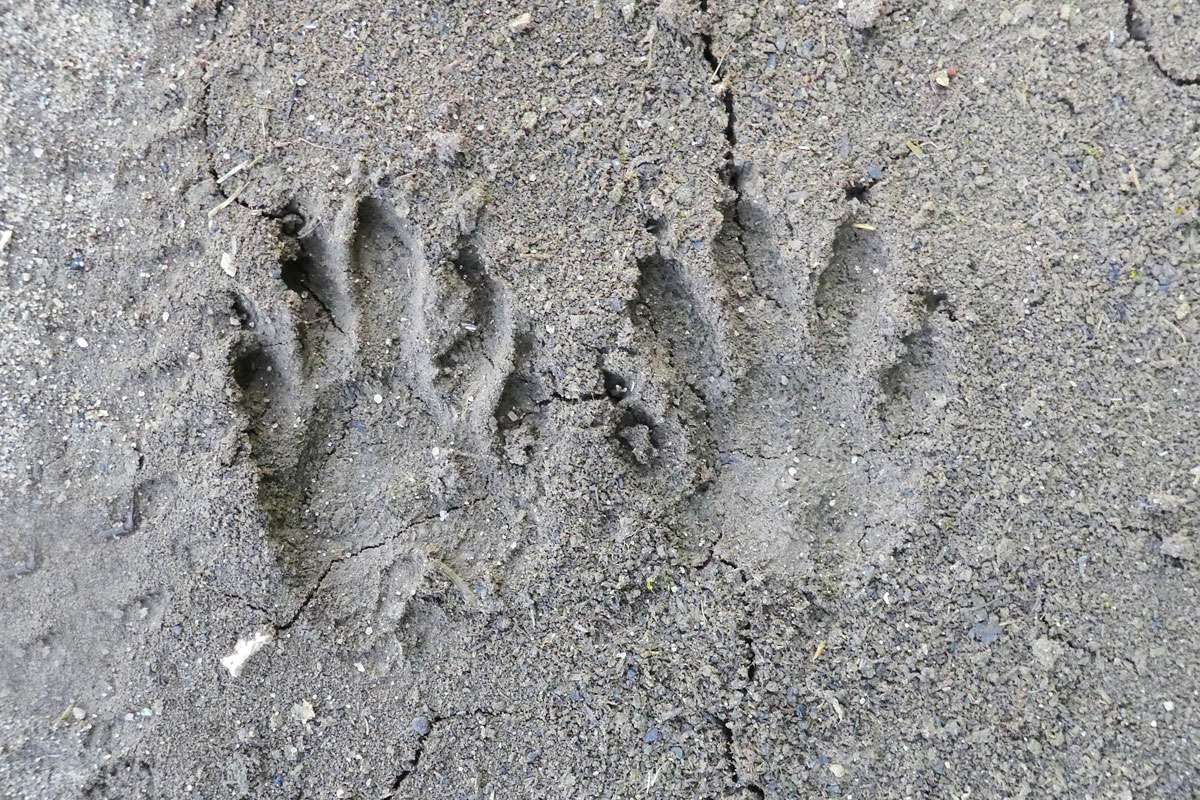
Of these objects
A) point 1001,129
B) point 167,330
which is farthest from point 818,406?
point 167,330

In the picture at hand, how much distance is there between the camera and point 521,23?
4.81ft

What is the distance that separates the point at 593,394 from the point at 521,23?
719 millimetres

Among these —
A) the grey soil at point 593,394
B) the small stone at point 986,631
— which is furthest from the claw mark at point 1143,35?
the small stone at point 986,631

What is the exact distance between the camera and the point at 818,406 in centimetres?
147

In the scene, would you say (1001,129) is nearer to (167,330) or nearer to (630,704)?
(630,704)

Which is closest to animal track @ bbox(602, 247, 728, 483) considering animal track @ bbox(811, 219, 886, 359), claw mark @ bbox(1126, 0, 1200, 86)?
animal track @ bbox(811, 219, 886, 359)

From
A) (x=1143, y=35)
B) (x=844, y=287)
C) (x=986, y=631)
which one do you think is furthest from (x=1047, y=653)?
(x=1143, y=35)

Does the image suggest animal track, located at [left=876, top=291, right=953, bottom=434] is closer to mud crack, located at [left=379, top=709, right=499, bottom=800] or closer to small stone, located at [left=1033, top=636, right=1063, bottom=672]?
Result: small stone, located at [left=1033, top=636, right=1063, bottom=672]

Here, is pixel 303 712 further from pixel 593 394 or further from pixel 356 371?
pixel 593 394

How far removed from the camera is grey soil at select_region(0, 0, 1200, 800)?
1.35m

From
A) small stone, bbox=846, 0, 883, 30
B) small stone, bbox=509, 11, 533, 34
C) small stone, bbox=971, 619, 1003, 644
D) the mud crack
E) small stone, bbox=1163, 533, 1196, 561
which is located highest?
small stone, bbox=509, 11, 533, 34

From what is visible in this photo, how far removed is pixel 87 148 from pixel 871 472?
5.45 feet

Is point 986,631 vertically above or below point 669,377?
below

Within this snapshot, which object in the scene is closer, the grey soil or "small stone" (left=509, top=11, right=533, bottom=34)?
the grey soil
